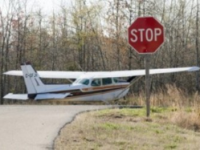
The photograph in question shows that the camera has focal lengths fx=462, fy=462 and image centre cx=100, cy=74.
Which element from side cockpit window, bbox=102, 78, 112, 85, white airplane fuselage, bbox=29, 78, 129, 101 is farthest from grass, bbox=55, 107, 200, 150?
side cockpit window, bbox=102, 78, 112, 85

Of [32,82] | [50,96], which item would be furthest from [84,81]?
[32,82]

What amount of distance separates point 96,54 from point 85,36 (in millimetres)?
2057

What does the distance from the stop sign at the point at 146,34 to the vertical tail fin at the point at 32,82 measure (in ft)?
51.4

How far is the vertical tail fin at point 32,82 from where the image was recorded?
2770 cm

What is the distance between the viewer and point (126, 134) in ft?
31.1

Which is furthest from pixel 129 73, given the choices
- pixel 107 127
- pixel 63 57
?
pixel 63 57

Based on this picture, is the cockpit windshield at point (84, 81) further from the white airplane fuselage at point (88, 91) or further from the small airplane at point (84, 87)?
the white airplane fuselage at point (88, 91)

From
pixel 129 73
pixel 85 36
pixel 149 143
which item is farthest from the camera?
pixel 85 36

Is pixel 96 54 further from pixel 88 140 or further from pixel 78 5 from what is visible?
pixel 88 140

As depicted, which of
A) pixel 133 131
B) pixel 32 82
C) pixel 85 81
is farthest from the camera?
pixel 32 82

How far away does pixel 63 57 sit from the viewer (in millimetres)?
48125

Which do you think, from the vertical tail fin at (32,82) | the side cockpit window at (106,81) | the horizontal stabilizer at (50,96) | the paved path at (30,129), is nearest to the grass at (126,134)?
the paved path at (30,129)

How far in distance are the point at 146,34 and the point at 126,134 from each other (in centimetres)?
369

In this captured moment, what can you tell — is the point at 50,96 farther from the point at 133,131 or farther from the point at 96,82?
the point at 133,131
